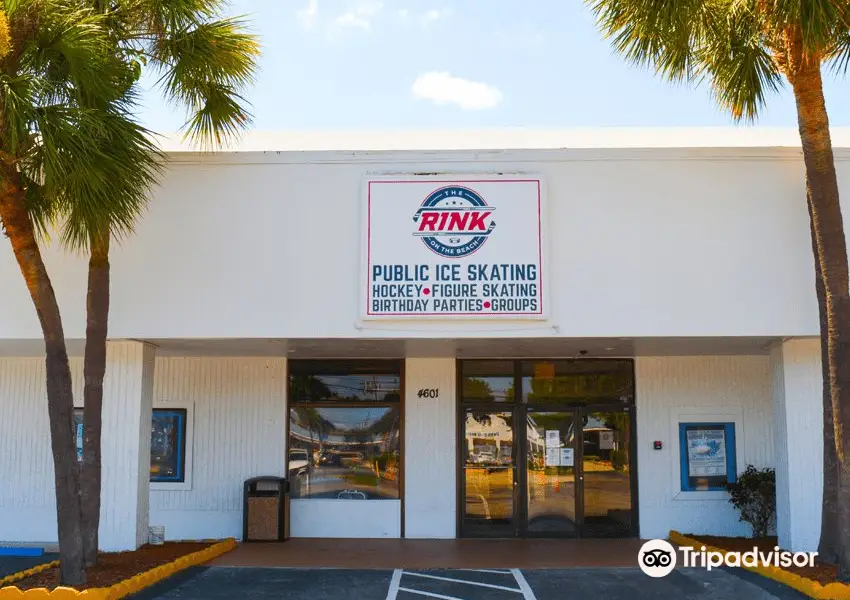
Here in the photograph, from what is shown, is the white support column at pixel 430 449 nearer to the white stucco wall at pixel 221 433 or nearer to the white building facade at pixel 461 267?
the white building facade at pixel 461 267

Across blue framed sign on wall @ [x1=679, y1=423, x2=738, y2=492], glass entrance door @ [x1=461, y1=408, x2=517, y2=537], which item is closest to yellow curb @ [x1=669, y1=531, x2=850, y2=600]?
blue framed sign on wall @ [x1=679, y1=423, x2=738, y2=492]

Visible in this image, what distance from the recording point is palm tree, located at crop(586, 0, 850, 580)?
941 centimetres

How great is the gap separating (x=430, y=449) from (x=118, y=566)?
534 cm

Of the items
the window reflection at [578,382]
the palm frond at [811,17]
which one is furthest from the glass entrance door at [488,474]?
the palm frond at [811,17]

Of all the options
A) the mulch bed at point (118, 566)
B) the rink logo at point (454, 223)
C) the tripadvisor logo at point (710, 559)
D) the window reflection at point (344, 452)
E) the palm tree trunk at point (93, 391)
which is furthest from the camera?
the window reflection at point (344, 452)

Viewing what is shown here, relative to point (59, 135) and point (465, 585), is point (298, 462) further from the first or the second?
point (59, 135)

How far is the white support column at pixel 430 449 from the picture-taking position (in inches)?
563

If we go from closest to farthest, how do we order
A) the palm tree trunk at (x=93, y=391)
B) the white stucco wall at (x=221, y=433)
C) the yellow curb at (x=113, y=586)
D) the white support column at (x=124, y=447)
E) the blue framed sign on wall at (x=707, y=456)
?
1. the yellow curb at (x=113, y=586)
2. the palm tree trunk at (x=93, y=391)
3. the white support column at (x=124, y=447)
4. the blue framed sign on wall at (x=707, y=456)
5. the white stucco wall at (x=221, y=433)

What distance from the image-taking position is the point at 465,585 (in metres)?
10.4

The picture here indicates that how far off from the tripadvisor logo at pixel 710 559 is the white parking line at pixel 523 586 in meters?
1.52

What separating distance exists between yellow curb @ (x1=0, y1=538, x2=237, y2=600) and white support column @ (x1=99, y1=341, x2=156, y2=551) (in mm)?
896

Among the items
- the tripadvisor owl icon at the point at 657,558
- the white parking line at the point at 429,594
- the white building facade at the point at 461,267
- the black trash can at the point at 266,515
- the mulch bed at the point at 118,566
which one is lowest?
the white parking line at the point at 429,594

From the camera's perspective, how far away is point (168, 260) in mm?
11562

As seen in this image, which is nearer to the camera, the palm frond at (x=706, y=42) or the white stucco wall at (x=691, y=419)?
the palm frond at (x=706, y=42)
